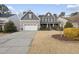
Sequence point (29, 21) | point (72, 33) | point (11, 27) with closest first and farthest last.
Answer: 1. point (11, 27)
2. point (72, 33)
3. point (29, 21)

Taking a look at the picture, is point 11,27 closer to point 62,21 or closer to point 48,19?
point 48,19

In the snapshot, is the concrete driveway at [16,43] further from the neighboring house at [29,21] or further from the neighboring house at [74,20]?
the neighboring house at [74,20]

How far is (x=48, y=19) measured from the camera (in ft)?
17.8

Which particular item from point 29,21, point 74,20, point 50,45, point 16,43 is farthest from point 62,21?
point 16,43

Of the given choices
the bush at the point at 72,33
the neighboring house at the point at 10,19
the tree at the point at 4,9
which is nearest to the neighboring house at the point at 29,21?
the neighboring house at the point at 10,19

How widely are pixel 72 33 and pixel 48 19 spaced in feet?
1.74

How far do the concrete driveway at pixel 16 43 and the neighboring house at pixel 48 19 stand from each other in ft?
0.98

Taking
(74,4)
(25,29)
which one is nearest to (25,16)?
(25,29)

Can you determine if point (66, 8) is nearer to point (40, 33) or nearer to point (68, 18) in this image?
point (68, 18)

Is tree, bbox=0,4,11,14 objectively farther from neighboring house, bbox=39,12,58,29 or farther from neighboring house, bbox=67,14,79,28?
neighboring house, bbox=67,14,79,28

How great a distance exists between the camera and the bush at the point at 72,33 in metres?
5.23
